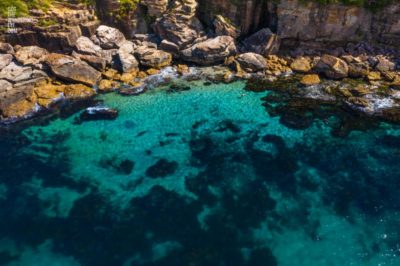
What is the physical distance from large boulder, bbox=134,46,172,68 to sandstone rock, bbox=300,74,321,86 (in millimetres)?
17895

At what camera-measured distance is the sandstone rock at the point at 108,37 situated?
4381 cm

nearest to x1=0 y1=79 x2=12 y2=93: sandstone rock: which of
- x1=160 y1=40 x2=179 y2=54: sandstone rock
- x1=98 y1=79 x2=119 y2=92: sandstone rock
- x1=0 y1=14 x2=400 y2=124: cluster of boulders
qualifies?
x1=0 y1=14 x2=400 y2=124: cluster of boulders

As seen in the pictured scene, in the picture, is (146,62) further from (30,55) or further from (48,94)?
(30,55)

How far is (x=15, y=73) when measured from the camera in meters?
37.9

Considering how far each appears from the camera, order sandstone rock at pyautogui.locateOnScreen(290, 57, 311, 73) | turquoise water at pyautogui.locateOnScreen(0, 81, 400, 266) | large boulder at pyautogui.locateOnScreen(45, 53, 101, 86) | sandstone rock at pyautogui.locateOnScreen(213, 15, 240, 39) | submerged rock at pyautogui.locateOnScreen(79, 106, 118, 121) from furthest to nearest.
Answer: sandstone rock at pyautogui.locateOnScreen(213, 15, 240, 39) < sandstone rock at pyautogui.locateOnScreen(290, 57, 311, 73) < large boulder at pyautogui.locateOnScreen(45, 53, 101, 86) < submerged rock at pyautogui.locateOnScreen(79, 106, 118, 121) < turquoise water at pyautogui.locateOnScreen(0, 81, 400, 266)

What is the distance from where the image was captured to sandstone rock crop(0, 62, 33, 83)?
3744 cm

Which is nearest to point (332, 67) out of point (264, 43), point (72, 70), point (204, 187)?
point (264, 43)

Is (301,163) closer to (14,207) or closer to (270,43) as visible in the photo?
(270,43)

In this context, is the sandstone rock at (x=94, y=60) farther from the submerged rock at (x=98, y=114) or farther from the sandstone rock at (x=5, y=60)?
the submerged rock at (x=98, y=114)

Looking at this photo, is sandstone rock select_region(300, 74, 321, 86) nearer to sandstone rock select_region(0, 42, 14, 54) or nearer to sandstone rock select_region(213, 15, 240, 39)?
sandstone rock select_region(213, 15, 240, 39)

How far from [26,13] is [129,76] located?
15682 millimetres

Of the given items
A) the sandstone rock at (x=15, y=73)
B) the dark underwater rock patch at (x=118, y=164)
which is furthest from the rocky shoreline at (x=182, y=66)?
the dark underwater rock patch at (x=118, y=164)

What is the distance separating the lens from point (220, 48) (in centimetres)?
4281

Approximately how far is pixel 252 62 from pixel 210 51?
5676 millimetres
